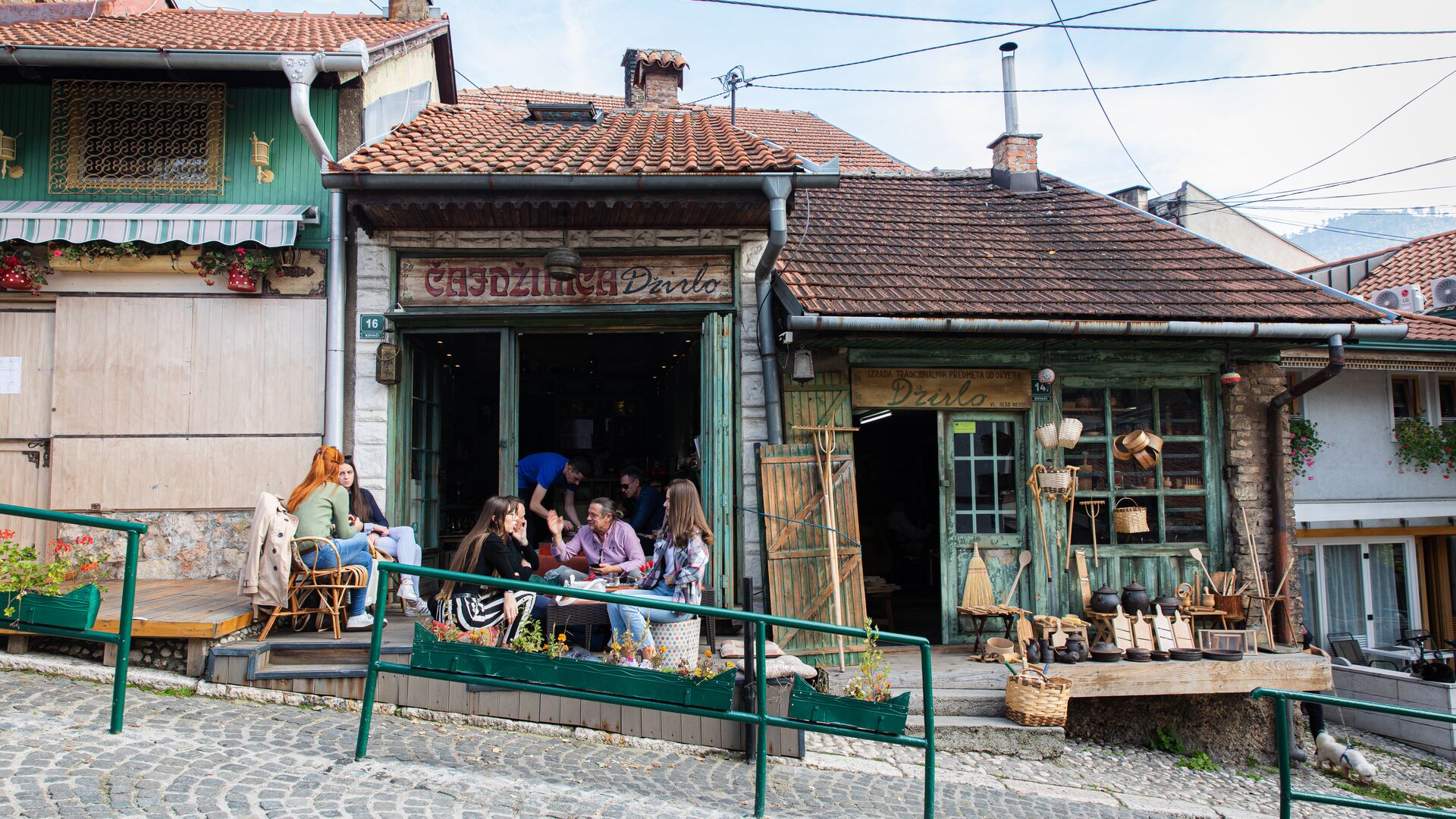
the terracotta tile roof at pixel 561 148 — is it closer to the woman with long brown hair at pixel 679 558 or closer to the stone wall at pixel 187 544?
the woman with long brown hair at pixel 679 558

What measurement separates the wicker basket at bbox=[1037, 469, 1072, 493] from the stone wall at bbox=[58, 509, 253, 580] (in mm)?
7085

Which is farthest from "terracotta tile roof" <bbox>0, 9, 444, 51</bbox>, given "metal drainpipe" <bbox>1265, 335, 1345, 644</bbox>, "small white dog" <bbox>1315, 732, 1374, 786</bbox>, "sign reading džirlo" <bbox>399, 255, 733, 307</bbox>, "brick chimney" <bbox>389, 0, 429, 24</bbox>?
"small white dog" <bbox>1315, 732, 1374, 786</bbox>

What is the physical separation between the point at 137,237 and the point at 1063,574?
28.2 feet

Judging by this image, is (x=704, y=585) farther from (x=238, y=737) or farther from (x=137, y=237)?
(x=137, y=237)

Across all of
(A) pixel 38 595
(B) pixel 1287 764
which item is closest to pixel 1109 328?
(B) pixel 1287 764

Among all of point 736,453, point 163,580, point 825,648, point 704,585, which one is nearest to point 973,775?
point 825,648

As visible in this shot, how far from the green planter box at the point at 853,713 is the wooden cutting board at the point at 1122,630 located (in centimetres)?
395

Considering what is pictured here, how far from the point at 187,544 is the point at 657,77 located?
9371 mm

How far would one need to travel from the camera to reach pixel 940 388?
26.8 feet

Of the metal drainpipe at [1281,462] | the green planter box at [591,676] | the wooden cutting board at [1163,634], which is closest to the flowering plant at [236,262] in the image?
the green planter box at [591,676]

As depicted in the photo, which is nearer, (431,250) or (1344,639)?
(431,250)

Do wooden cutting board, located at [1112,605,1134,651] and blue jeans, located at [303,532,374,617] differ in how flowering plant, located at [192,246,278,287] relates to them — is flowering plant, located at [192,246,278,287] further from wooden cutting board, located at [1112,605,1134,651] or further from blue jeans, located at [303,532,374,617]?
wooden cutting board, located at [1112,605,1134,651]

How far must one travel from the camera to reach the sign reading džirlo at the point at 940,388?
8.05 m

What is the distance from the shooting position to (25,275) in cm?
743
